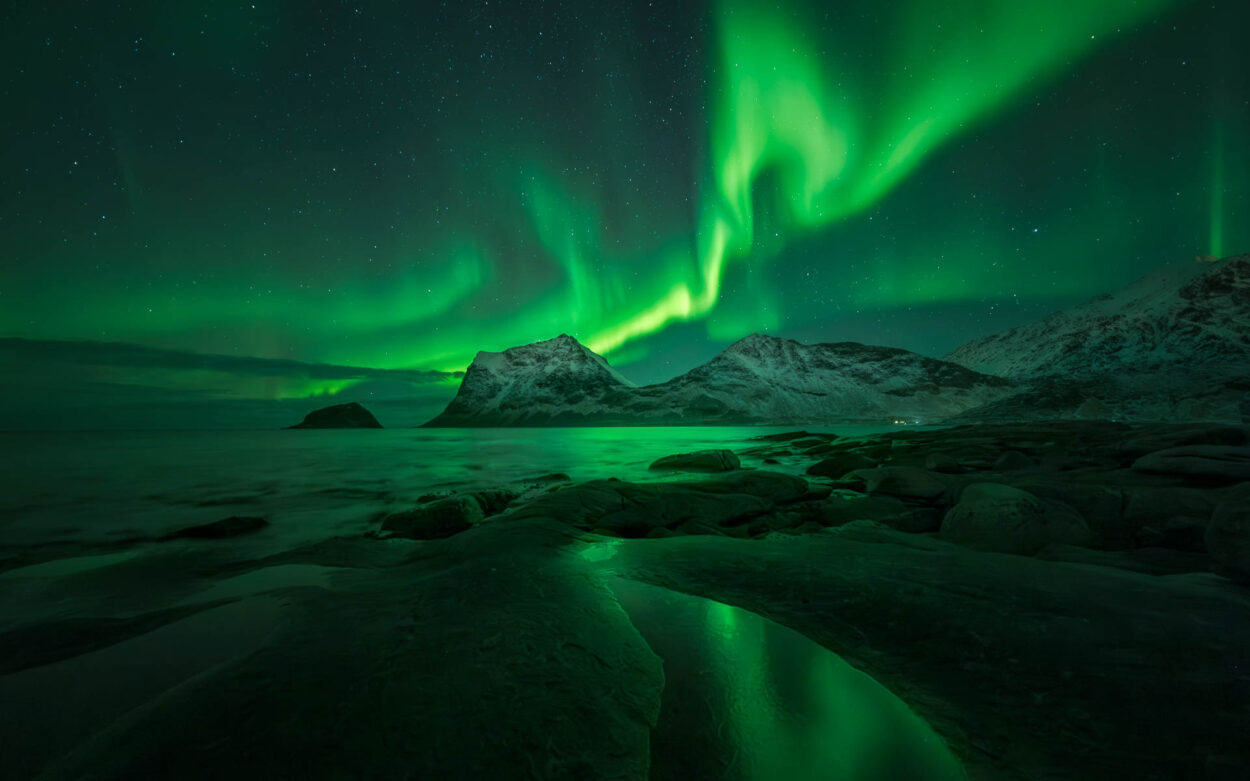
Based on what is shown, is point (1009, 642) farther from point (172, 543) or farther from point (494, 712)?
point (172, 543)

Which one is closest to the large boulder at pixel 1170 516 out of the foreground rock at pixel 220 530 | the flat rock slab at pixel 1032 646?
the flat rock slab at pixel 1032 646

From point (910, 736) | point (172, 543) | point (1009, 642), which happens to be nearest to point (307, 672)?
point (910, 736)

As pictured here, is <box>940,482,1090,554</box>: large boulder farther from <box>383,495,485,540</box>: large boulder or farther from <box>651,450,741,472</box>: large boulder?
<box>651,450,741,472</box>: large boulder

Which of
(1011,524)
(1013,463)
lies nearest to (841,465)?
(1013,463)

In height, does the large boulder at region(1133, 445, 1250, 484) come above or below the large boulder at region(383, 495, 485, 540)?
above

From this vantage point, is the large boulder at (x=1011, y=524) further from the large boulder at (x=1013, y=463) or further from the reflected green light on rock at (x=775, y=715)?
the large boulder at (x=1013, y=463)

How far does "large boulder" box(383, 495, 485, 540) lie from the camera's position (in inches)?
362

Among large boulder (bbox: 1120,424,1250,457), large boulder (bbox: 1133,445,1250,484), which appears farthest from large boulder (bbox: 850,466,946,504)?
large boulder (bbox: 1120,424,1250,457)

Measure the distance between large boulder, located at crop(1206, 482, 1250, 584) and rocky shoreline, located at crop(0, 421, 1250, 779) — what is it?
1.6 inches

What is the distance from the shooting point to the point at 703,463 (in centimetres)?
1994

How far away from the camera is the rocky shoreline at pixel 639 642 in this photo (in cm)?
264

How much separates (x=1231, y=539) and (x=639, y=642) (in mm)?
6896

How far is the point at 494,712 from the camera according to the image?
300 centimetres

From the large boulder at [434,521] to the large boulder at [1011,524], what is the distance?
358 inches
